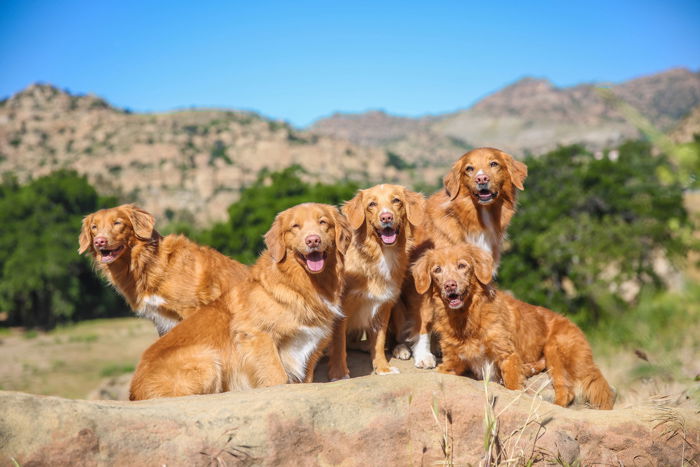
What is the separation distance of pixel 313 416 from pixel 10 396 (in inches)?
88.9

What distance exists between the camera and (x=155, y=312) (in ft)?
25.1

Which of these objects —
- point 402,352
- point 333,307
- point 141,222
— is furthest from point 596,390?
point 141,222

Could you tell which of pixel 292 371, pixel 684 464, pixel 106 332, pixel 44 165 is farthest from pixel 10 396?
pixel 44 165

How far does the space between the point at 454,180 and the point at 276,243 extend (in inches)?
100.0

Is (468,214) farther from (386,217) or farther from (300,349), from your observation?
(300,349)

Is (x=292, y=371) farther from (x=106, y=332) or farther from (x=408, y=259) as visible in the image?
(x=106, y=332)

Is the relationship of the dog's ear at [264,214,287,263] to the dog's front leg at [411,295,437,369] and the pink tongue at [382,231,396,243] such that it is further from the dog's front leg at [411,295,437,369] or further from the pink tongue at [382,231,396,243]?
the dog's front leg at [411,295,437,369]

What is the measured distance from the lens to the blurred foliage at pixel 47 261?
47.2 m

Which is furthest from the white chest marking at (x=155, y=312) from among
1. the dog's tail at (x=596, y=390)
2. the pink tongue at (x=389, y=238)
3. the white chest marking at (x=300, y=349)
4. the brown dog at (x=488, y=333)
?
the dog's tail at (x=596, y=390)

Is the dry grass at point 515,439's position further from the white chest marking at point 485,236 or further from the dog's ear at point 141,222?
the dog's ear at point 141,222

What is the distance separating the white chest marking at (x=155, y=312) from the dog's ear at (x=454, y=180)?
12.9 ft

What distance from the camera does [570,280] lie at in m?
28.8

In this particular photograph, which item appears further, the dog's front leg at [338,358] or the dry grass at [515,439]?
the dog's front leg at [338,358]

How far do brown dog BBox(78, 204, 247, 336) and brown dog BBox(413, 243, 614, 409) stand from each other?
2890 mm
